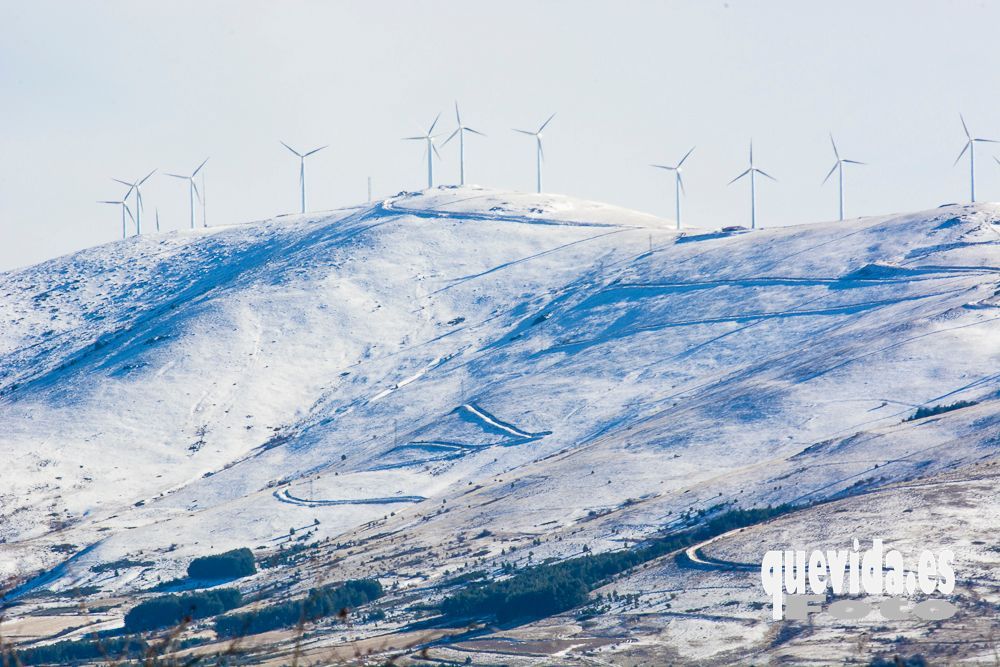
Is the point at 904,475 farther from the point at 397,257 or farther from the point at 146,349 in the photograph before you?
the point at 397,257

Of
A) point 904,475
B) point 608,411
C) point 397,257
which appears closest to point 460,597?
point 904,475

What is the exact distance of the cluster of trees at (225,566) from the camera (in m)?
82.5

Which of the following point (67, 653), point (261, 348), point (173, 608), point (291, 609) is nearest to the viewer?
point (67, 653)

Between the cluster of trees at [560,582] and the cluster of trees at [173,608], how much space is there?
536 inches

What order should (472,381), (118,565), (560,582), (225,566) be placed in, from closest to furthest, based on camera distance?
(560,582)
(225,566)
(118,565)
(472,381)

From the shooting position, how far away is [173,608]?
6888 cm

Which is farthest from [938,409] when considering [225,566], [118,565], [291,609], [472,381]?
[118,565]

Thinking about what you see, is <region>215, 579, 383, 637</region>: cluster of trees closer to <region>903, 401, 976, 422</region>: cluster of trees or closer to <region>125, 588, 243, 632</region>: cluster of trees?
<region>125, 588, 243, 632</region>: cluster of trees

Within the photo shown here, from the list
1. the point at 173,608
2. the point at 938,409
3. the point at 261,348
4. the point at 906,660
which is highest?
the point at 261,348

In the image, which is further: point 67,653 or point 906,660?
point 67,653

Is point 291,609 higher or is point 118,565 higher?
point 291,609

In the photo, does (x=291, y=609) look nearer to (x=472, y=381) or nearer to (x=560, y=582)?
(x=560, y=582)

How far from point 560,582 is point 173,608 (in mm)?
20769

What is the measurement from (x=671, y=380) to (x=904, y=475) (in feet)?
142
